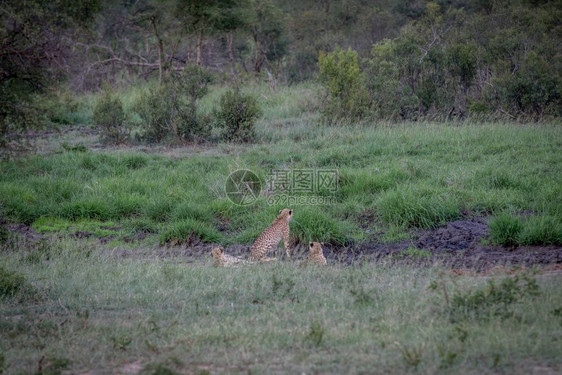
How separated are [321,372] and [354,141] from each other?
33.5 feet

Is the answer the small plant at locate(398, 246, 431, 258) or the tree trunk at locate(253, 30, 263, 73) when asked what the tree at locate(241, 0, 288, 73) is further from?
the small plant at locate(398, 246, 431, 258)

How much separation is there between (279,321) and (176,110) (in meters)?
11.0

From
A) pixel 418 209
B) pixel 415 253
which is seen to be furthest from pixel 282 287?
pixel 418 209

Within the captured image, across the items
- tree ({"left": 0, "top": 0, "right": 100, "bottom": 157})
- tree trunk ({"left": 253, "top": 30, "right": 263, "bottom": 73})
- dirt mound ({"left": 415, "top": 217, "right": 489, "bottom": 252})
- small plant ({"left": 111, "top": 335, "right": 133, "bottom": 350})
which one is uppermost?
tree ({"left": 0, "top": 0, "right": 100, "bottom": 157})

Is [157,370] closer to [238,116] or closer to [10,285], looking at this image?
[10,285]

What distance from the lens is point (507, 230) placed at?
999 centimetres

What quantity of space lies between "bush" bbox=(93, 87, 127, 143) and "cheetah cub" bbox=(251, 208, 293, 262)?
8.12 m

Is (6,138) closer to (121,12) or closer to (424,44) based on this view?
(424,44)

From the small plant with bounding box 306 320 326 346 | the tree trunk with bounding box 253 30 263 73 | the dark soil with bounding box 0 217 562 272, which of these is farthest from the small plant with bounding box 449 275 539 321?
the tree trunk with bounding box 253 30 263 73

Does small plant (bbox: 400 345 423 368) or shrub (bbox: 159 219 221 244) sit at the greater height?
small plant (bbox: 400 345 423 368)

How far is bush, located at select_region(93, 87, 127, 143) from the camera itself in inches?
674

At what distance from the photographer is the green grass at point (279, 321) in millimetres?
5441

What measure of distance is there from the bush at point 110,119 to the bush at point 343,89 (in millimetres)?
5265

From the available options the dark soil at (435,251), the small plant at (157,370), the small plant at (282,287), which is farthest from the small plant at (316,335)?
the dark soil at (435,251)
